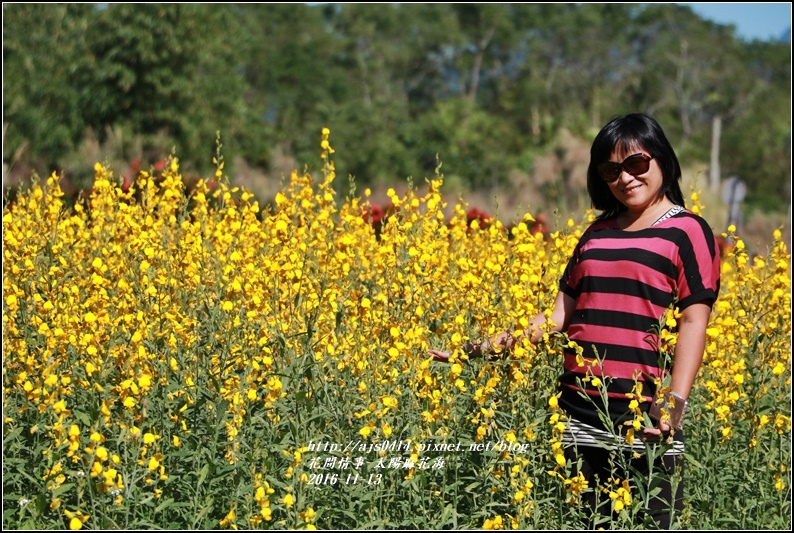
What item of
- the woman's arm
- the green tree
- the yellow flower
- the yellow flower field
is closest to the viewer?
the yellow flower

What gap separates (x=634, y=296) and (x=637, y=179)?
1.27ft

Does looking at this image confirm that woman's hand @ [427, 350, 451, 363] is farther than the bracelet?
Yes

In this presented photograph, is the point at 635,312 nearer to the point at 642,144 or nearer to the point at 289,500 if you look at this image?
the point at 642,144

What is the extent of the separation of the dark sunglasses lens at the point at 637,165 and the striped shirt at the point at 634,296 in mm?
166

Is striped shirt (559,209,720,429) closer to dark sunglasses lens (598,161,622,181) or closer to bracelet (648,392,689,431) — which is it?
bracelet (648,392,689,431)

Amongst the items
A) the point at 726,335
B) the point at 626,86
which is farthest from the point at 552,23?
the point at 726,335

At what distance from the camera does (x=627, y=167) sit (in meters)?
3.45

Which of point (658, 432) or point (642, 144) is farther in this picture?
point (642, 144)

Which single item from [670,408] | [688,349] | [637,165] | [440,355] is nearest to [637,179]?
[637,165]

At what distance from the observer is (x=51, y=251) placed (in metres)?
4.75

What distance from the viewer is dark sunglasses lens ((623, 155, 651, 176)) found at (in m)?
3.43

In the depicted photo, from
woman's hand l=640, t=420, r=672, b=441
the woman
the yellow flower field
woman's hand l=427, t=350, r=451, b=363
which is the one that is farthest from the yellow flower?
woman's hand l=640, t=420, r=672, b=441

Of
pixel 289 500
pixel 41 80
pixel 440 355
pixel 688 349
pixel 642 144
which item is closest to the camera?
pixel 289 500

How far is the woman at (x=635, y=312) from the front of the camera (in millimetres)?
3244
